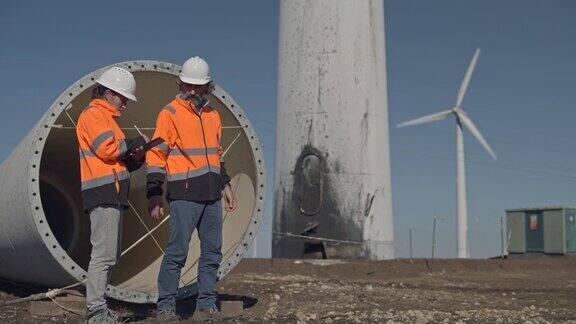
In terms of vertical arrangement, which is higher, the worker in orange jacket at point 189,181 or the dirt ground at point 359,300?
the worker in orange jacket at point 189,181

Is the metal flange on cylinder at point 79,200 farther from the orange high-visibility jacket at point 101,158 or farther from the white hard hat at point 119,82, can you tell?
the orange high-visibility jacket at point 101,158

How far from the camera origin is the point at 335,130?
45.8ft

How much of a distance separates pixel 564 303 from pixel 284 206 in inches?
275

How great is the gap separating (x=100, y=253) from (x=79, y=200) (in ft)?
11.9

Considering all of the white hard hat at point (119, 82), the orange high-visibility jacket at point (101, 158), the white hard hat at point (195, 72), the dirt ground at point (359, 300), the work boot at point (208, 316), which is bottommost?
the dirt ground at point (359, 300)

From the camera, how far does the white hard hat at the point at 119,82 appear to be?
5.38m

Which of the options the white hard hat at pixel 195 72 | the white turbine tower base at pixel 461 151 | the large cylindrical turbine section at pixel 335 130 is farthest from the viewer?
the white turbine tower base at pixel 461 151

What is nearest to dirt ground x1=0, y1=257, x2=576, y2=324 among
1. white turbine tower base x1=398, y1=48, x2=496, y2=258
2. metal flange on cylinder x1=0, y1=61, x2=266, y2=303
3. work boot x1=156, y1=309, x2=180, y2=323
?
work boot x1=156, y1=309, x2=180, y2=323

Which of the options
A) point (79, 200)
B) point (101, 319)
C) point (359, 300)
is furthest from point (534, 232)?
point (101, 319)

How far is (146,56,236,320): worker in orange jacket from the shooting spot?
5629 millimetres

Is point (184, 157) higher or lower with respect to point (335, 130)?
lower

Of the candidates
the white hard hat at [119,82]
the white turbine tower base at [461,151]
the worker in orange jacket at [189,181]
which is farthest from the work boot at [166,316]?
the white turbine tower base at [461,151]

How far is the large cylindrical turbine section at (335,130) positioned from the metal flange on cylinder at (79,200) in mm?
6279

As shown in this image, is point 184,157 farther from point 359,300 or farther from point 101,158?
point 359,300
